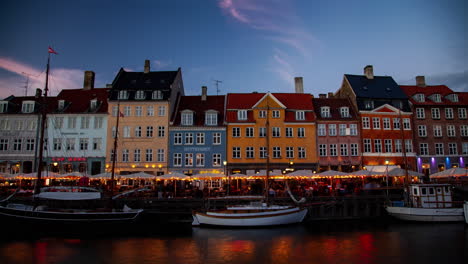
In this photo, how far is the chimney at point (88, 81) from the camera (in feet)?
142

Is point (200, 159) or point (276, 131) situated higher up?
point (276, 131)

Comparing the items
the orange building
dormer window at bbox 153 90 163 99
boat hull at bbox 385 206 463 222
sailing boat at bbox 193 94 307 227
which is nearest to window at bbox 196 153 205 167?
the orange building

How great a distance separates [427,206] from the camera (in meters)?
26.0

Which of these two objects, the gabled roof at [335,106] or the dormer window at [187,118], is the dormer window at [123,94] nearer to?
the dormer window at [187,118]

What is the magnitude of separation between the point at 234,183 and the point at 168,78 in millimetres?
15721

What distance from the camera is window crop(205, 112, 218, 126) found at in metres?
38.0

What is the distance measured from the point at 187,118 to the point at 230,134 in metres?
5.43

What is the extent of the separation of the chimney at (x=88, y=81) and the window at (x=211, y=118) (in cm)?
1722

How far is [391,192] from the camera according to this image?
29594 millimetres

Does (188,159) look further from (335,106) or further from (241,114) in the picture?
(335,106)

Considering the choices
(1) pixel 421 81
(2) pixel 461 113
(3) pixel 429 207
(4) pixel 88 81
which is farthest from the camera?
(1) pixel 421 81

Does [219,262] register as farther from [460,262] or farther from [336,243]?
[460,262]

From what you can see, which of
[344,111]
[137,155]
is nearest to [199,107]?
[137,155]

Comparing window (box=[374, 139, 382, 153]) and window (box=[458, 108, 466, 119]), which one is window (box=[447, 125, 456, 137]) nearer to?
window (box=[458, 108, 466, 119])
